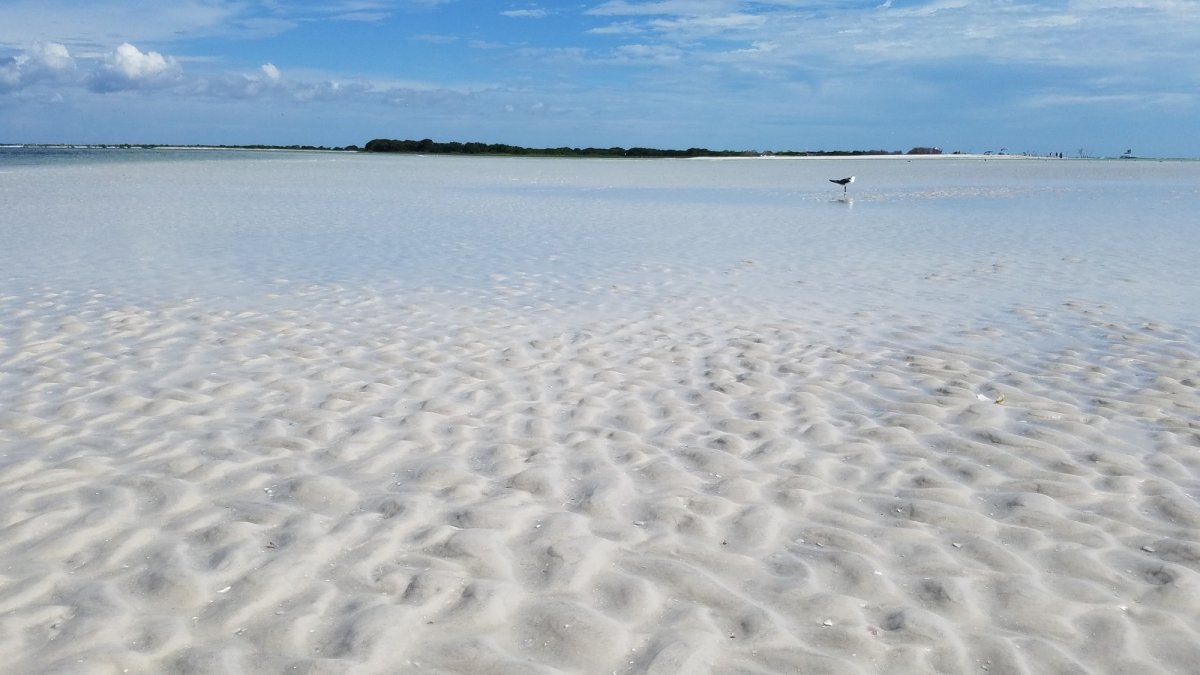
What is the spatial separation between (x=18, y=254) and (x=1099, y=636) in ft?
50.6

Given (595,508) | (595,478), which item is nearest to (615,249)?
(595,478)

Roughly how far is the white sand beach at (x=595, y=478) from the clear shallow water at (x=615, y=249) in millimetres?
304

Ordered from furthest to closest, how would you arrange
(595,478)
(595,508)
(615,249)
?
(615,249) → (595,478) → (595,508)

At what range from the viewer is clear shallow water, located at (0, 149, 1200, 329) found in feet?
39.3

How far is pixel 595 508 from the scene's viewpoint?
500 cm

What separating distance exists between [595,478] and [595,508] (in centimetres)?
45

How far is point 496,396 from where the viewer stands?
715 cm

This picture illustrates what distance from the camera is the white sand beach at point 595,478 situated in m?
3.71

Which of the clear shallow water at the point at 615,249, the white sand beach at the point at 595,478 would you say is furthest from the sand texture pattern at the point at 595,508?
the clear shallow water at the point at 615,249

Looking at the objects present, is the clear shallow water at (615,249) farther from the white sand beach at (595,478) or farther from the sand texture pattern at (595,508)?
the sand texture pattern at (595,508)

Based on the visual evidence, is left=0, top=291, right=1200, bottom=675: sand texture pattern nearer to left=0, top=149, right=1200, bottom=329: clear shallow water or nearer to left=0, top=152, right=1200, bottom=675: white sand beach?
left=0, top=152, right=1200, bottom=675: white sand beach

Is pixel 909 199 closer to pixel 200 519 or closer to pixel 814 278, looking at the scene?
pixel 814 278

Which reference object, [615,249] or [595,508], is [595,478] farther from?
[615,249]

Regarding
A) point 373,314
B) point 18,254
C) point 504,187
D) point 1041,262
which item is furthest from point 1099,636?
point 504,187
